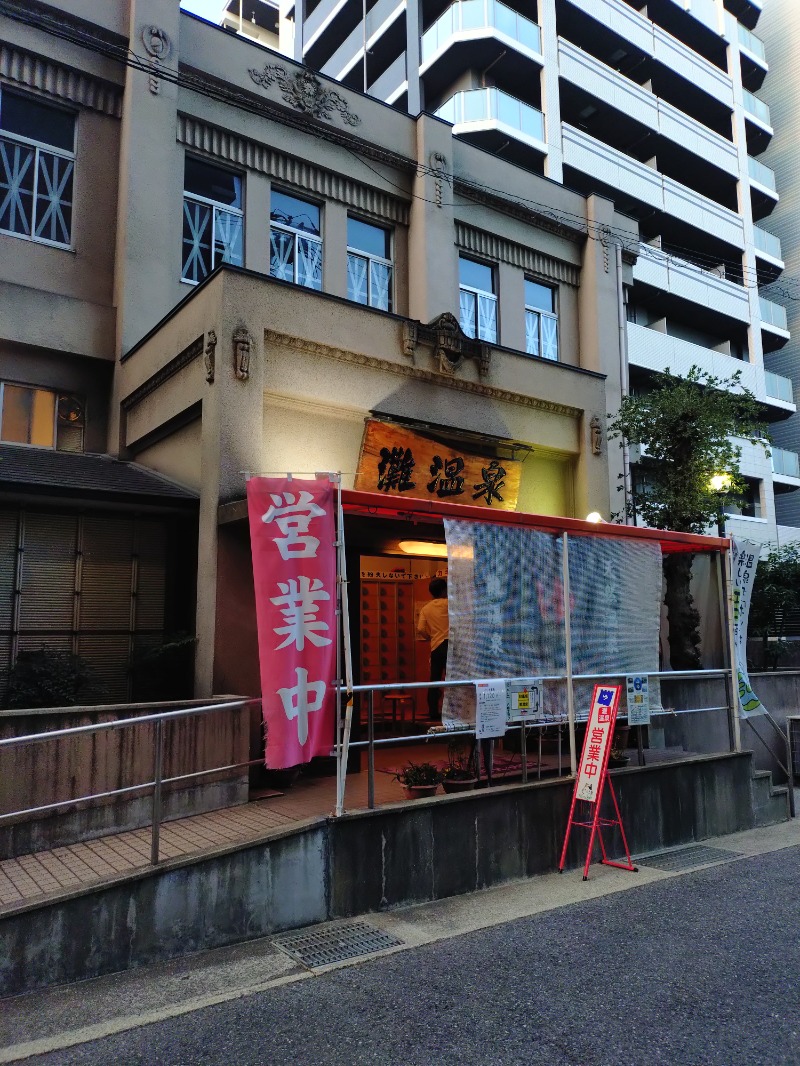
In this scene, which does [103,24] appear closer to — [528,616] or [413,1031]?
[528,616]

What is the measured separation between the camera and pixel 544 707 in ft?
27.2

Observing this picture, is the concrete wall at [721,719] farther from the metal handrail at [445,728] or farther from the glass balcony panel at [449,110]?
the glass balcony panel at [449,110]

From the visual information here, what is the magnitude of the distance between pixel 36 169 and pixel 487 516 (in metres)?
9.54

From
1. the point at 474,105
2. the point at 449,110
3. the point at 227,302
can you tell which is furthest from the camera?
the point at 449,110

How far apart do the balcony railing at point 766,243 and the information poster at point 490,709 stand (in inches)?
1247

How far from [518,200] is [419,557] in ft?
28.2

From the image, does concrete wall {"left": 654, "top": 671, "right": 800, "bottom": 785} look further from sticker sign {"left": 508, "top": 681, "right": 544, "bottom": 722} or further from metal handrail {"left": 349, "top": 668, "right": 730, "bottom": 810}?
sticker sign {"left": 508, "top": 681, "right": 544, "bottom": 722}

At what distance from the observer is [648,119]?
2891cm

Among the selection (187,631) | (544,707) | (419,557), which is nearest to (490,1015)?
(544,707)

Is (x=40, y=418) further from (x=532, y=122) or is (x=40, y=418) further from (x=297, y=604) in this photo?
(x=532, y=122)

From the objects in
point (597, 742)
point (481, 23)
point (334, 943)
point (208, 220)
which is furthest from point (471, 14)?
point (334, 943)

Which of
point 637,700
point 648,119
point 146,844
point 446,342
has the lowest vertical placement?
point 146,844

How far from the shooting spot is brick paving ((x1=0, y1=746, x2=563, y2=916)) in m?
5.85

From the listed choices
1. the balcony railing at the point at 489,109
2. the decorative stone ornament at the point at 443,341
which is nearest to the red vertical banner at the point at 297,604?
the decorative stone ornament at the point at 443,341
